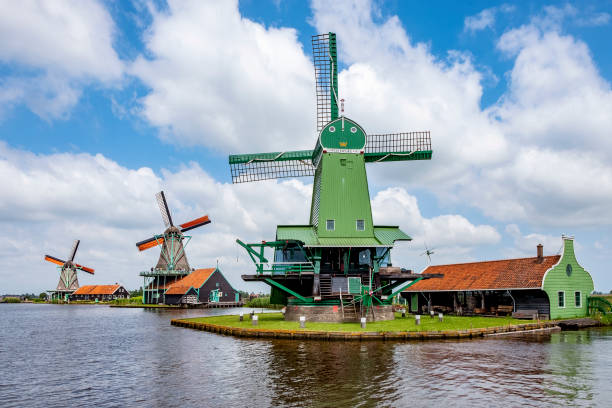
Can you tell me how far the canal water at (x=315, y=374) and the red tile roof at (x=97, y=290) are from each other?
93.0 m

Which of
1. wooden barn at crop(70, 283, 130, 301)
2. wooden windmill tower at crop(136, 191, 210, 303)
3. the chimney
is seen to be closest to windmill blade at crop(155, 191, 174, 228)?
wooden windmill tower at crop(136, 191, 210, 303)

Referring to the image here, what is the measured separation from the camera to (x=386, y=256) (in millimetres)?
31875

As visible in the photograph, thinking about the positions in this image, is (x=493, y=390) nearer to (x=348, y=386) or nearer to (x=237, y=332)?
(x=348, y=386)

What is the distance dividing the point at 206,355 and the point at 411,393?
1079 centimetres

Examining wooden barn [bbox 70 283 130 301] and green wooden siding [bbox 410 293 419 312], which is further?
wooden barn [bbox 70 283 130 301]

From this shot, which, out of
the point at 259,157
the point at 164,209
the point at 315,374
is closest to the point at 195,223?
the point at 164,209

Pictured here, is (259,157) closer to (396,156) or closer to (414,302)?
(396,156)

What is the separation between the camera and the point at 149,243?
79.3 meters

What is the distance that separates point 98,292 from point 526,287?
105 m

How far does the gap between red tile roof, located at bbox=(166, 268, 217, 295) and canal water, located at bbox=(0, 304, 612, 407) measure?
158 ft

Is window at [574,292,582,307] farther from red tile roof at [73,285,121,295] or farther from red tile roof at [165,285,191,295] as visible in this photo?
red tile roof at [73,285,121,295]

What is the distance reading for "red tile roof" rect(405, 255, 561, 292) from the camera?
32250 millimetres

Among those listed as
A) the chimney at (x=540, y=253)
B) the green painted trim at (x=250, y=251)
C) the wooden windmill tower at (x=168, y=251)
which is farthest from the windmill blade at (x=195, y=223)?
the chimney at (x=540, y=253)

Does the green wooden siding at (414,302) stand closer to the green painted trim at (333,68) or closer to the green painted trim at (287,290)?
the green painted trim at (287,290)
